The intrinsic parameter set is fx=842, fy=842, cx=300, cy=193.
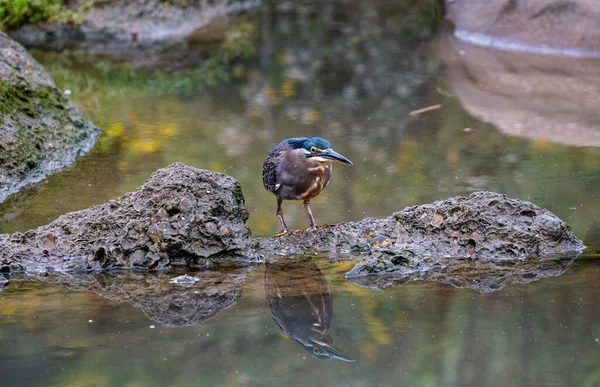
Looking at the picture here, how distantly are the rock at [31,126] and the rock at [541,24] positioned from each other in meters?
6.29

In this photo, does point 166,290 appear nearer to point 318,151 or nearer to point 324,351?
point 324,351

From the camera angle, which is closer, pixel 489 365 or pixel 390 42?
pixel 489 365

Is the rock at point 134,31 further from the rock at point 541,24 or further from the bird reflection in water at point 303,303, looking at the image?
the bird reflection in water at point 303,303

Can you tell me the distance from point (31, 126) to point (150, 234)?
3.02m

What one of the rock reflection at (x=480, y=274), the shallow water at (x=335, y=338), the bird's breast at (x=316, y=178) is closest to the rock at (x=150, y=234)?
the shallow water at (x=335, y=338)

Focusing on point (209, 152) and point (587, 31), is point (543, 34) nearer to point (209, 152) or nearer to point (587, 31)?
point (587, 31)

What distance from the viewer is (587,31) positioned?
36.9ft

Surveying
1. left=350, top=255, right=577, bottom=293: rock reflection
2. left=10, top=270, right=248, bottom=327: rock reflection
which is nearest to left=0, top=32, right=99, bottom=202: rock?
left=10, top=270, right=248, bottom=327: rock reflection

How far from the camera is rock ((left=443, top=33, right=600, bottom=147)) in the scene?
837cm

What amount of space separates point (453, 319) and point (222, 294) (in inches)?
54.3

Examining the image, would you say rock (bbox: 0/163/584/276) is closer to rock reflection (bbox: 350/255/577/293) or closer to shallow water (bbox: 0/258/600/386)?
rock reflection (bbox: 350/255/577/293)

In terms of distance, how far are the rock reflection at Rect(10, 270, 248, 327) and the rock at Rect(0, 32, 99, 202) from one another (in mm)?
2035

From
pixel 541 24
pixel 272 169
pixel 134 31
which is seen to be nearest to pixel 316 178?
pixel 272 169

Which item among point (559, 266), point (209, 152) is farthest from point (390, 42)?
point (559, 266)
